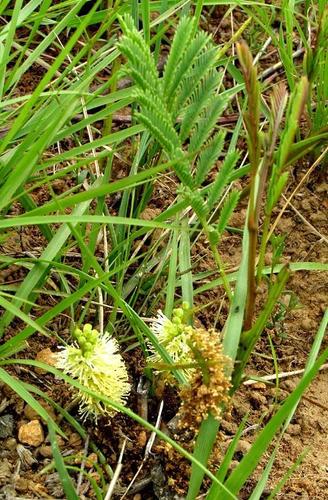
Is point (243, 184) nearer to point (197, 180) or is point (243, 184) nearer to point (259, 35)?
point (259, 35)

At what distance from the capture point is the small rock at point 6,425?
157 cm

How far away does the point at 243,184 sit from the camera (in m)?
2.11

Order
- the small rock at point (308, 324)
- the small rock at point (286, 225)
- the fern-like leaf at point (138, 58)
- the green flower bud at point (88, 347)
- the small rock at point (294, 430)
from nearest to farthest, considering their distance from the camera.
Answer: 1. the fern-like leaf at point (138, 58)
2. the green flower bud at point (88, 347)
3. the small rock at point (294, 430)
4. the small rock at point (308, 324)
5. the small rock at point (286, 225)

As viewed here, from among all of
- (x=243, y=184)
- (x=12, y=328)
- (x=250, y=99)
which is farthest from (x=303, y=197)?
(x=250, y=99)

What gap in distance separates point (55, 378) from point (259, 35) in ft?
3.95

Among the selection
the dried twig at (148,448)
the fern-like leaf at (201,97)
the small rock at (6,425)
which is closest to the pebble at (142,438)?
the dried twig at (148,448)

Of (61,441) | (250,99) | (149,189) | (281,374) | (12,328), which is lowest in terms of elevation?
(281,374)

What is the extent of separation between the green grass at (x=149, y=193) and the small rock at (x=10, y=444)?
0.08 meters

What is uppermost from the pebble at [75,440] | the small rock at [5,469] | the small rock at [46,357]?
the small rock at [46,357]

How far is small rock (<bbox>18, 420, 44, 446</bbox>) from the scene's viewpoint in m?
1.56

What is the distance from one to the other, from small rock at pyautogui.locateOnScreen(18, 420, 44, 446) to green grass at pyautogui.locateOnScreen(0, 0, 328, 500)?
3cm

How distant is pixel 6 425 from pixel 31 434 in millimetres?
53

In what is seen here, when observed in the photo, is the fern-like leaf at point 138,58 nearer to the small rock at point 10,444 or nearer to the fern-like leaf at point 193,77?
the fern-like leaf at point 193,77

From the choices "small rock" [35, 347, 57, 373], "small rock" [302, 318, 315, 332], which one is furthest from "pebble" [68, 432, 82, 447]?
"small rock" [302, 318, 315, 332]
